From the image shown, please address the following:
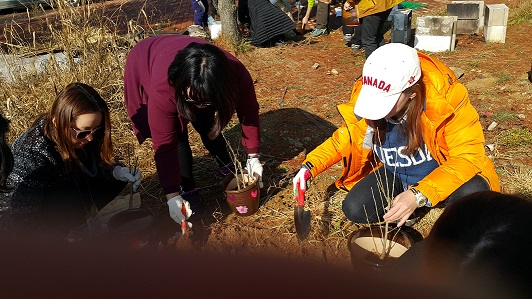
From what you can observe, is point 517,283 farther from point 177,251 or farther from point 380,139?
point 380,139

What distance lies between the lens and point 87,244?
54 centimetres

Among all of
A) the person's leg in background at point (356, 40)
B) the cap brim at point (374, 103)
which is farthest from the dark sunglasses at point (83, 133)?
the person's leg in background at point (356, 40)

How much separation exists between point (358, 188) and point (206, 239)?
38.7 inches

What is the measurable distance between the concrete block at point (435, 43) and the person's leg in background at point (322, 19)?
1.95m

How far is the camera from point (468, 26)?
732 cm

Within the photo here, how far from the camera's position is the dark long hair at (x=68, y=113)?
2.42m

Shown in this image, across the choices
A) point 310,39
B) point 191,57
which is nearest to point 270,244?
point 191,57

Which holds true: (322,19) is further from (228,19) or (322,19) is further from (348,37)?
(228,19)

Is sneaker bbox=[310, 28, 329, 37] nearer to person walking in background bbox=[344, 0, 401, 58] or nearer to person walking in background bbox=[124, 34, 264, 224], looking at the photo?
person walking in background bbox=[344, 0, 401, 58]

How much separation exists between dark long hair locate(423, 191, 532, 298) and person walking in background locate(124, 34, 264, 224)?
5.45 feet

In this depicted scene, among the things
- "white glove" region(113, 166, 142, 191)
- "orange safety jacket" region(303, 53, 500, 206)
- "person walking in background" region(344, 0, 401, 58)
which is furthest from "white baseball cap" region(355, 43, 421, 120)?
"person walking in background" region(344, 0, 401, 58)

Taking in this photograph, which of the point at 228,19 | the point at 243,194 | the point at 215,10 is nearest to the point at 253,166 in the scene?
the point at 243,194

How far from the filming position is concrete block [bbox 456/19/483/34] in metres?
7.29

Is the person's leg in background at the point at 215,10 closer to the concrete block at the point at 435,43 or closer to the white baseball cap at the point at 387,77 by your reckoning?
the concrete block at the point at 435,43
